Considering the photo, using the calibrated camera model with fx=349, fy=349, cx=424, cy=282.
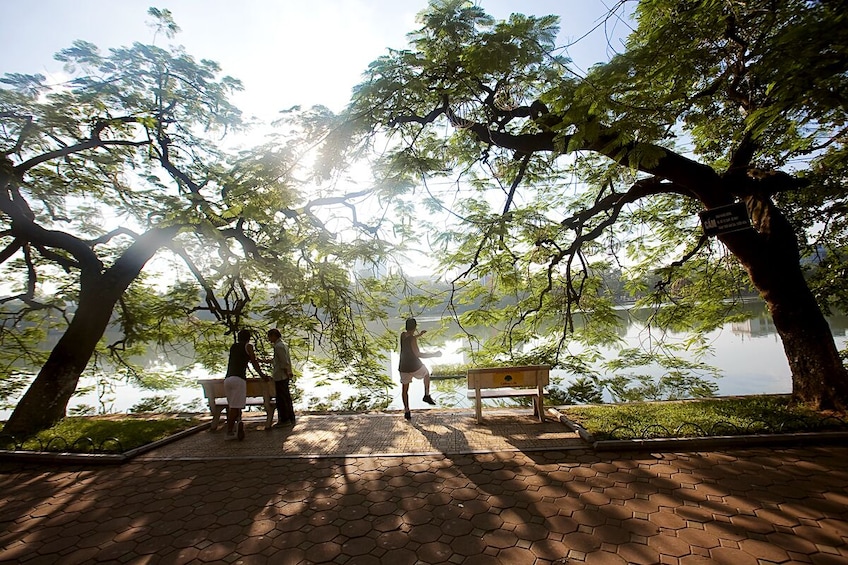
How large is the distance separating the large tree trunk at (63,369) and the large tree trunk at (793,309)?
39.1 ft

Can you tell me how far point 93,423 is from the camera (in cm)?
659

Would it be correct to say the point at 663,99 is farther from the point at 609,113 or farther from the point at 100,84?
the point at 100,84

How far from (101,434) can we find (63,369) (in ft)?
7.04

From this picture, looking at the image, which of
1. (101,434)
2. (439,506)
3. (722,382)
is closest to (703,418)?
(439,506)

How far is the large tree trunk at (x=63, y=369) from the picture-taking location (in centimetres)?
637

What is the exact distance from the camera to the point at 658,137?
4324 mm

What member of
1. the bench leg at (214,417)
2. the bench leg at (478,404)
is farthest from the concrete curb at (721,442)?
the bench leg at (214,417)

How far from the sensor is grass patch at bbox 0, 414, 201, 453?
512cm

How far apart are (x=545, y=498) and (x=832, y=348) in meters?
5.30

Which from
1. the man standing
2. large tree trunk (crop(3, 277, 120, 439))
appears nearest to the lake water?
the man standing

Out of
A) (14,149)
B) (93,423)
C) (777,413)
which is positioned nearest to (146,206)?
(14,149)

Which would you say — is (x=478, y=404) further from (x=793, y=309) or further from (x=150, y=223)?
(x=150, y=223)

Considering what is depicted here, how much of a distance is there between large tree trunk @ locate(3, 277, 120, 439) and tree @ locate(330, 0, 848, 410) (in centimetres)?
652

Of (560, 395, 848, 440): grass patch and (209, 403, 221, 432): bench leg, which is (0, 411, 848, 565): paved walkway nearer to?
(560, 395, 848, 440): grass patch
